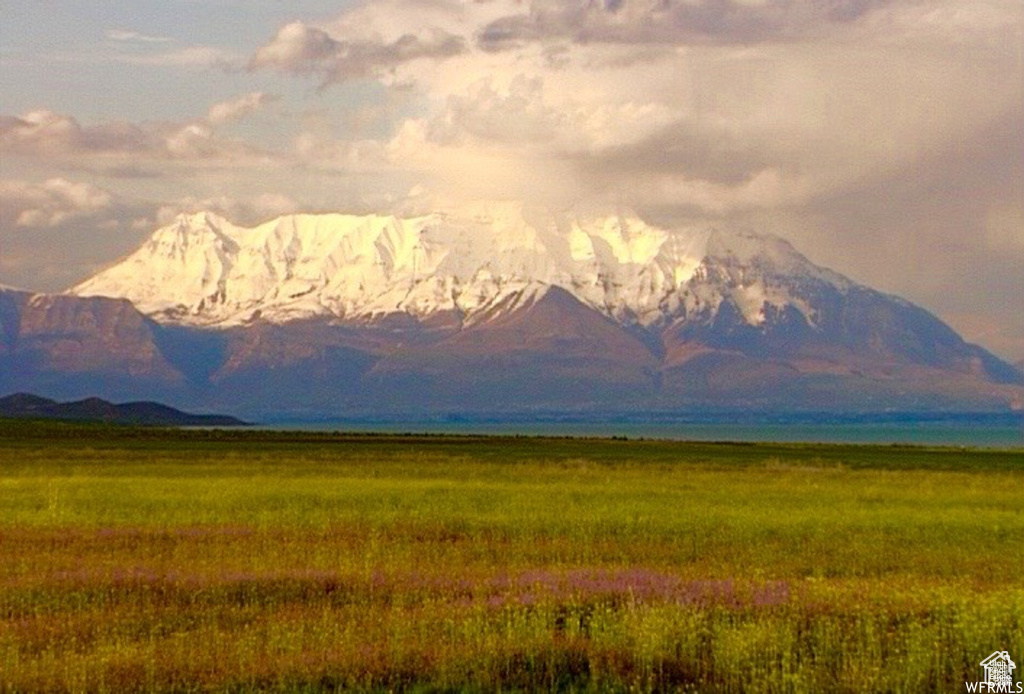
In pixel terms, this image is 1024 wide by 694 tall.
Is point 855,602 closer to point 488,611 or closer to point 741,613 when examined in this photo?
point 741,613

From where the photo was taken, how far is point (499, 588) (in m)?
33.6

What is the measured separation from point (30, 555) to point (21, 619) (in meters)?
9.60

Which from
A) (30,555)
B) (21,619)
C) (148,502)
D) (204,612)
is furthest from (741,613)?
(148,502)

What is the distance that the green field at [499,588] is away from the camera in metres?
26.1

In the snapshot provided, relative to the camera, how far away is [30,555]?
3947 centimetres
